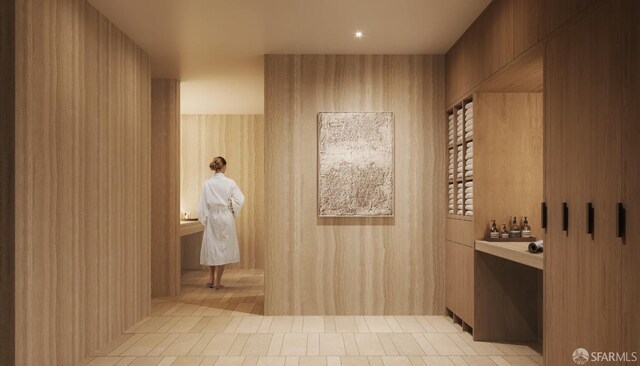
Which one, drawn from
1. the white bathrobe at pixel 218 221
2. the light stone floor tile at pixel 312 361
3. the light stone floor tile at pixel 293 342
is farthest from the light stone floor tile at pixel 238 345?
the white bathrobe at pixel 218 221

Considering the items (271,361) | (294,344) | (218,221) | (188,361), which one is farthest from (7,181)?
(218,221)

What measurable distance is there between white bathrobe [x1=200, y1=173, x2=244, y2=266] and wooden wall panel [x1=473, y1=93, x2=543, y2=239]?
3434 millimetres

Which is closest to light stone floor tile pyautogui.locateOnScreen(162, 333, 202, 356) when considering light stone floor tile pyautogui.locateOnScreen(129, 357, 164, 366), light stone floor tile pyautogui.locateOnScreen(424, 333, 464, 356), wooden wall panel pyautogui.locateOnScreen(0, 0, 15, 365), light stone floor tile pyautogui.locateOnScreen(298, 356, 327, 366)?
light stone floor tile pyautogui.locateOnScreen(129, 357, 164, 366)

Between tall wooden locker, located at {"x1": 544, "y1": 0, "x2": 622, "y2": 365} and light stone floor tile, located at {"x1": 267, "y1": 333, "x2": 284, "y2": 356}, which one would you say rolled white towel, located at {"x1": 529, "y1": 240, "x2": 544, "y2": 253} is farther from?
light stone floor tile, located at {"x1": 267, "y1": 333, "x2": 284, "y2": 356}

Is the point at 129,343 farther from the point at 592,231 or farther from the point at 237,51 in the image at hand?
the point at 592,231

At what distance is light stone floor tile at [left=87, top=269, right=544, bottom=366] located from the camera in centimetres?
384

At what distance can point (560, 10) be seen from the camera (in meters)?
2.91

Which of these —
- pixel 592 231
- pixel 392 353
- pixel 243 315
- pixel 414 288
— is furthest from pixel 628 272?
pixel 243 315

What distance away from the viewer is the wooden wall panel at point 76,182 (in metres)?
3.12

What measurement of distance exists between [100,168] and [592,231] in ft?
10.6

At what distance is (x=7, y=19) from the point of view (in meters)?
3.05

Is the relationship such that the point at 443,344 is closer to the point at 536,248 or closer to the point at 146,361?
the point at 536,248

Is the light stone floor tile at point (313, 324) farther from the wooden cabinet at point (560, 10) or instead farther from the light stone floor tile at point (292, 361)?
the wooden cabinet at point (560, 10)

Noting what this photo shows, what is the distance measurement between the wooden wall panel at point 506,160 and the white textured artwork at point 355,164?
106cm
